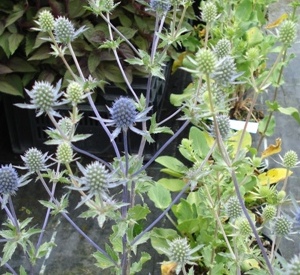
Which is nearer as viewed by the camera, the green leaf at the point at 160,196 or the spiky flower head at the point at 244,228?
the spiky flower head at the point at 244,228

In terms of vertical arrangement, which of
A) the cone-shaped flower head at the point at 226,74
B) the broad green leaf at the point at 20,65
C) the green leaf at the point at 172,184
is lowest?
the green leaf at the point at 172,184

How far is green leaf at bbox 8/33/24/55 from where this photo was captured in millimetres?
2166

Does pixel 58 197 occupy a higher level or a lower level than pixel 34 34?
lower

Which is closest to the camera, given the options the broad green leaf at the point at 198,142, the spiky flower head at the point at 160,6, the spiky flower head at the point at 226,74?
the spiky flower head at the point at 226,74

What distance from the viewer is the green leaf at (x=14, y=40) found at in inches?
85.3

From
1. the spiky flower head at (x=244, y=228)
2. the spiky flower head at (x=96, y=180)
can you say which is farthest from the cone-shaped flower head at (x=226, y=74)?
the spiky flower head at (x=244, y=228)

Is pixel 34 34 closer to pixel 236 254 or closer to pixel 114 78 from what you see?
pixel 114 78

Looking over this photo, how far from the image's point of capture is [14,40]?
220cm

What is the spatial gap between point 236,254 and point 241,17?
1.52 m

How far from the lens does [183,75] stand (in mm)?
3191

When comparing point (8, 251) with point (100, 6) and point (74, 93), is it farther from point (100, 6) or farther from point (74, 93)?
point (100, 6)

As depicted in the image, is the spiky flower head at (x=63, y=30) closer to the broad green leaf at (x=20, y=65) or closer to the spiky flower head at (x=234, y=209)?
the spiky flower head at (x=234, y=209)

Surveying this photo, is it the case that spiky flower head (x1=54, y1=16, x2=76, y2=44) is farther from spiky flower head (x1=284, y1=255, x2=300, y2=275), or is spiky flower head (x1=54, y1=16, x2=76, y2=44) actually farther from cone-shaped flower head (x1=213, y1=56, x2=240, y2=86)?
spiky flower head (x1=284, y1=255, x2=300, y2=275)

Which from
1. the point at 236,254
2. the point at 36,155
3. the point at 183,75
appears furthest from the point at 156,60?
the point at 183,75
